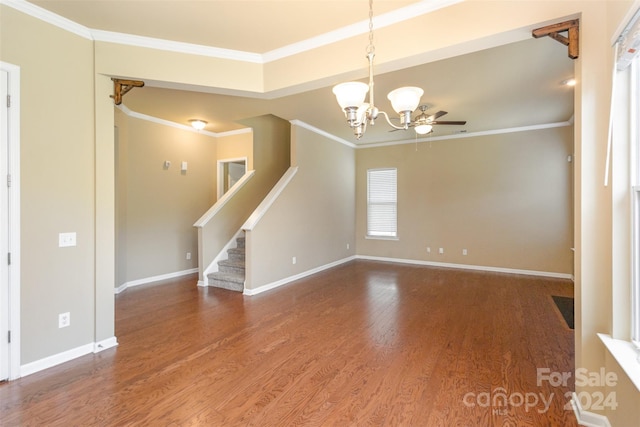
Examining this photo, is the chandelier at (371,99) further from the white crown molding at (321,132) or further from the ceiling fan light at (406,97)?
the white crown molding at (321,132)

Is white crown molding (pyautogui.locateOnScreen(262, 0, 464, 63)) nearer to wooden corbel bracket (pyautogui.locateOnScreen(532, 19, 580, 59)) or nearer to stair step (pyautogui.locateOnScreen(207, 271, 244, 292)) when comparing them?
wooden corbel bracket (pyautogui.locateOnScreen(532, 19, 580, 59))

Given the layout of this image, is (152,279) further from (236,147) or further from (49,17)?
(49,17)

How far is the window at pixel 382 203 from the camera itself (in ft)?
23.1

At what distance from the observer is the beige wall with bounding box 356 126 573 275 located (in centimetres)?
539

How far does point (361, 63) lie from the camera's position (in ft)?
8.65

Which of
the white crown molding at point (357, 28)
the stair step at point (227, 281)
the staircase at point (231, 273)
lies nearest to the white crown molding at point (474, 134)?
the staircase at point (231, 273)

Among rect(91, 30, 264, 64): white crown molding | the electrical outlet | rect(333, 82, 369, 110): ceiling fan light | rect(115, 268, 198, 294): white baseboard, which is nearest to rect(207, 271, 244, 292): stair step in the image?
rect(115, 268, 198, 294): white baseboard

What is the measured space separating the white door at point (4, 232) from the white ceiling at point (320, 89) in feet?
2.73

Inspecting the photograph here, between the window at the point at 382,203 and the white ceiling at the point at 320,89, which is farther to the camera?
the window at the point at 382,203

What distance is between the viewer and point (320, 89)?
12.0 ft

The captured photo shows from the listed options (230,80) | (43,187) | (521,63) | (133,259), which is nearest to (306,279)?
(133,259)

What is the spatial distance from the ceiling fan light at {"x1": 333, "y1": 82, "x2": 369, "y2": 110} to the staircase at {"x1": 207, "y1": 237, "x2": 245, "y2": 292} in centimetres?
355

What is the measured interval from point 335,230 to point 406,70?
3.97 meters

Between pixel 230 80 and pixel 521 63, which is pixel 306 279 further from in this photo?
pixel 521 63
